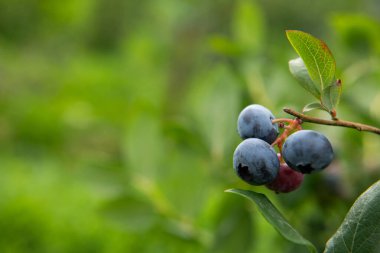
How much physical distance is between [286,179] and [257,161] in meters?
0.08

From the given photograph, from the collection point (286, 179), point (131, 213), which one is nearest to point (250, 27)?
point (131, 213)

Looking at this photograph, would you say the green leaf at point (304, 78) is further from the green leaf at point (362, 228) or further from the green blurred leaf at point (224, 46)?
the green blurred leaf at point (224, 46)

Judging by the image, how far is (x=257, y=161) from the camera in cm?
53

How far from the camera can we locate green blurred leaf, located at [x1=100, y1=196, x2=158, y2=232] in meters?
1.09

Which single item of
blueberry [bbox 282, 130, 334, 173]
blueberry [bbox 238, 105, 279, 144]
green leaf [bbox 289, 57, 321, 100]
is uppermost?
green leaf [bbox 289, 57, 321, 100]

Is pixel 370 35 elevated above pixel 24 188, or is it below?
above

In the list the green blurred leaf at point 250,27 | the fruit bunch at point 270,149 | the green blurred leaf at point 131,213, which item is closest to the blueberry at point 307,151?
the fruit bunch at point 270,149

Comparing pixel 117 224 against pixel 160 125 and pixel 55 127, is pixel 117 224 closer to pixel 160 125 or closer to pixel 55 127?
pixel 160 125

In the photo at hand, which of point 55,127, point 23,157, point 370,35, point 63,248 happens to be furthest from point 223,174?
point 55,127

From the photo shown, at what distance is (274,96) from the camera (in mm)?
1211

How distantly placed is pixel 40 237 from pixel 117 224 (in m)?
1.03

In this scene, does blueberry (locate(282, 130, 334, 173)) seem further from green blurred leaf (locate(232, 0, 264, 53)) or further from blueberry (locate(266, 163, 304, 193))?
green blurred leaf (locate(232, 0, 264, 53))

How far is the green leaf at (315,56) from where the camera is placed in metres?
0.54

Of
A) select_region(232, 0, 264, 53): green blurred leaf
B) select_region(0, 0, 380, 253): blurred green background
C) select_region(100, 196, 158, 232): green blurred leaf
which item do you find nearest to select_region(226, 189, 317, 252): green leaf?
select_region(0, 0, 380, 253): blurred green background
